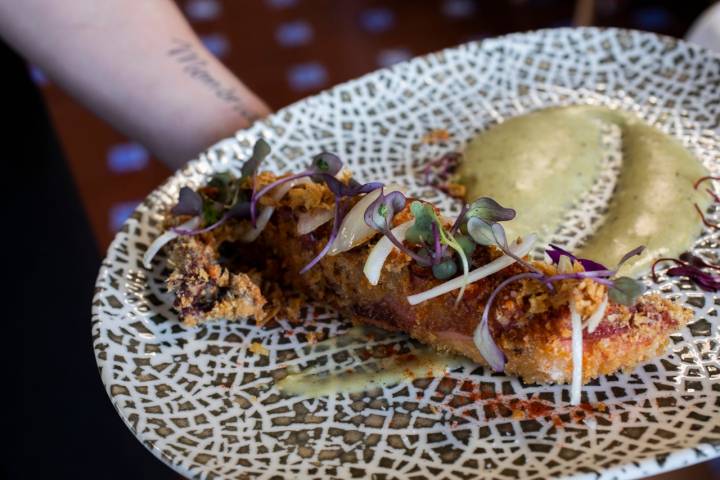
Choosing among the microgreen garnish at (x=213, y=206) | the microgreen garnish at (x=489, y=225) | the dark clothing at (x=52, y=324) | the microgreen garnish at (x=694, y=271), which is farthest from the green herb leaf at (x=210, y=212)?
the microgreen garnish at (x=694, y=271)

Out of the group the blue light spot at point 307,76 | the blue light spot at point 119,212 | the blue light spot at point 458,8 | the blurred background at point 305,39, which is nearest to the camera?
the blue light spot at point 119,212

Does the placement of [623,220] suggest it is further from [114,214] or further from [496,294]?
[114,214]

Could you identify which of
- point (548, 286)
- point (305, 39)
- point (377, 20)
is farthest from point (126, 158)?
point (548, 286)

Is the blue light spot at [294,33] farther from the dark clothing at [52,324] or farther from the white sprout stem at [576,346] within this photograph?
the white sprout stem at [576,346]

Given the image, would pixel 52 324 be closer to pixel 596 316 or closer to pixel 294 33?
pixel 596 316

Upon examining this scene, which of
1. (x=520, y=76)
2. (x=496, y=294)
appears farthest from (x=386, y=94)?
(x=496, y=294)

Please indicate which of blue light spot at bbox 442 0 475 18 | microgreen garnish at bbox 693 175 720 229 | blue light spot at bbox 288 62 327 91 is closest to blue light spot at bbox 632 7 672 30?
blue light spot at bbox 442 0 475 18
